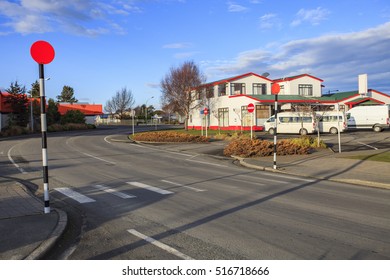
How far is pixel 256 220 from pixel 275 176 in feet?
22.0

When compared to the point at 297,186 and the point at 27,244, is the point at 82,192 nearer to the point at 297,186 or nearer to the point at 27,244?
Answer: the point at 27,244

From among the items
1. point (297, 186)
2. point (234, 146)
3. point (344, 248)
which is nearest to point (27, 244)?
point (344, 248)

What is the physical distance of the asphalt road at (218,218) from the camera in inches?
207

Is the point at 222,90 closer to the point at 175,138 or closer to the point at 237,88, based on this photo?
the point at 237,88

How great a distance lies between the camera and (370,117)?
128 feet

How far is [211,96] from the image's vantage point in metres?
56.5

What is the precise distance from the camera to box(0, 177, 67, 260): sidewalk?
5.07 m

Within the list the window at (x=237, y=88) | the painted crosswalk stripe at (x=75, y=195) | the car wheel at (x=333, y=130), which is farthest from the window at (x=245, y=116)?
the painted crosswalk stripe at (x=75, y=195)

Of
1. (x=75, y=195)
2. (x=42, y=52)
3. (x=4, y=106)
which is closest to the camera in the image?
(x=42, y=52)

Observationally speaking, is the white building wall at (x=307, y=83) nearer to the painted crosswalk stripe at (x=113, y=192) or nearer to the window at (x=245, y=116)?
the window at (x=245, y=116)

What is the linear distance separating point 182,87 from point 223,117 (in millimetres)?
8412

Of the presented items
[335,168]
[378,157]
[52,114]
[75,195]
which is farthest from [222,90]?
[75,195]

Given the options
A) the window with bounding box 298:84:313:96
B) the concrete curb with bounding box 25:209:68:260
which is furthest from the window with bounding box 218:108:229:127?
the concrete curb with bounding box 25:209:68:260
